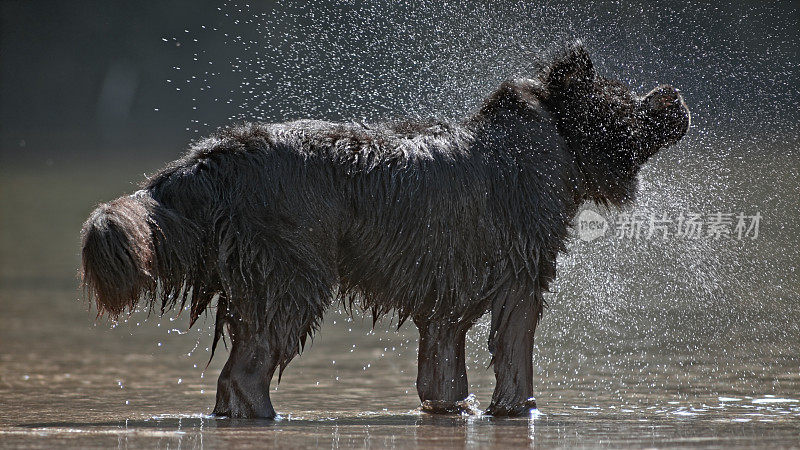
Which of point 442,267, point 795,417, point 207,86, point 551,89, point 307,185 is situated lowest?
point 795,417

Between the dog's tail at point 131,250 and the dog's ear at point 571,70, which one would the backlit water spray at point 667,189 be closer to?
the dog's ear at point 571,70

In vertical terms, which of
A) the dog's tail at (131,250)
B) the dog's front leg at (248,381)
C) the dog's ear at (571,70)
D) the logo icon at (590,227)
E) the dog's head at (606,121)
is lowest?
the dog's front leg at (248,381)

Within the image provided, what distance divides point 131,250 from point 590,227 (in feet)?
13.8

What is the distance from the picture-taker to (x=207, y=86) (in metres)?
19.3

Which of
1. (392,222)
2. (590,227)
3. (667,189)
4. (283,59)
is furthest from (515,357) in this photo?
(283,59)

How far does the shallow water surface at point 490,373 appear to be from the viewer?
479 cm

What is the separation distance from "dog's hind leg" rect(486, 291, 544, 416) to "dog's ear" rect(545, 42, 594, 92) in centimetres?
135

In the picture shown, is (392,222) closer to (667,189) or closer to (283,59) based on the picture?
(667,189)

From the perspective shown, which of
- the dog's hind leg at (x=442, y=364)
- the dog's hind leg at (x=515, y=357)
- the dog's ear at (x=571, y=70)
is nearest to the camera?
the dog's hind leg at (x=515, y=357)

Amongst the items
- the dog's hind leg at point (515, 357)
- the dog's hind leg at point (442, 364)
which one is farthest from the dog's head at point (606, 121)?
the dog's hind leg at point (442, 364)

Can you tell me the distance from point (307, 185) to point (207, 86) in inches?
560

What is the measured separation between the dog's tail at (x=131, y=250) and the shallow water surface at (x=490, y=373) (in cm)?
64

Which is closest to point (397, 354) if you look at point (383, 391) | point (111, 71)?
point (383, 391)

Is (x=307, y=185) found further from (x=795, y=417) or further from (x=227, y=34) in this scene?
(x=227, y=34)
